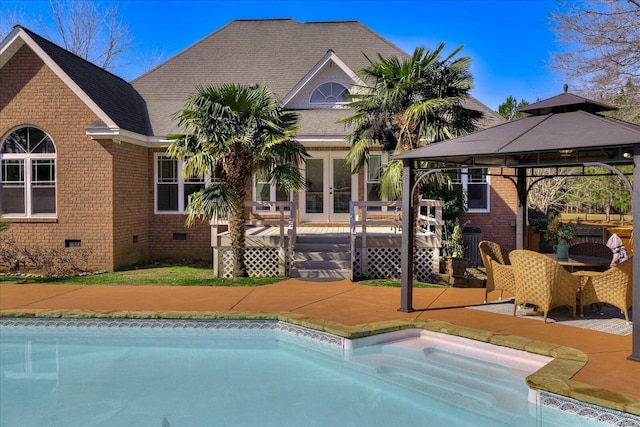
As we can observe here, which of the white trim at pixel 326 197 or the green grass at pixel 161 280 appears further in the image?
the white trim at pixel 326 197

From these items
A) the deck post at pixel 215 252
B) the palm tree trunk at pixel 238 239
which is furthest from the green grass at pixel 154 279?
the palm tree trunk at pixel 238 239

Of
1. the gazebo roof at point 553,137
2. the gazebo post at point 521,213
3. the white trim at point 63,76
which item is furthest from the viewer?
the white trim at point 63,76

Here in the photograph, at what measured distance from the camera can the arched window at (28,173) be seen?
44.3ft

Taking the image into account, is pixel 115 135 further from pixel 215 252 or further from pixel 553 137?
pixel 553 137

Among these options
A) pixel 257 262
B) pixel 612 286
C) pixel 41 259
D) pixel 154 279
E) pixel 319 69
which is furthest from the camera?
pixel 319 69

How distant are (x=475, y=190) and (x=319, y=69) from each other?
6.39m

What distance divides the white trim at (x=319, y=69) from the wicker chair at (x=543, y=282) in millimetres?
9871

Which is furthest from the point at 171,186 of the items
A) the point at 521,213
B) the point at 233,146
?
the point at 521,213

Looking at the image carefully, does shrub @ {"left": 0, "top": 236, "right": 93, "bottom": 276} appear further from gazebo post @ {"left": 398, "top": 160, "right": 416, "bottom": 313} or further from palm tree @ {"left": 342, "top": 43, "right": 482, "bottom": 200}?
gazebo post @ {"left": 398, "top": 160, "right": 416, "bottom": 313}

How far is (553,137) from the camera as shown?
670 cm

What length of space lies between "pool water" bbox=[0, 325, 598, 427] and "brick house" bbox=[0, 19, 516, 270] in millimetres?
5272

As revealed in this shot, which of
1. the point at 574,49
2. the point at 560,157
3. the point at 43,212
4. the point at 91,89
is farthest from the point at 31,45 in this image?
the point at 574,49

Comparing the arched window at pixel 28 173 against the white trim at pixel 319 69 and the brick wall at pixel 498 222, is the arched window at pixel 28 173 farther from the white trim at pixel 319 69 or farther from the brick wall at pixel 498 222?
the brick wall at pixel 498 222

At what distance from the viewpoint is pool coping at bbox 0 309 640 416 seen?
4.94 metres
